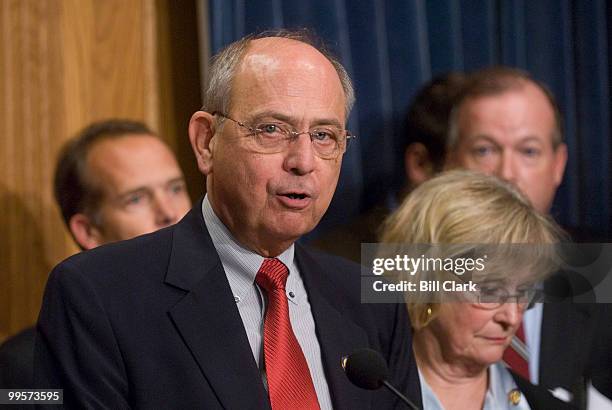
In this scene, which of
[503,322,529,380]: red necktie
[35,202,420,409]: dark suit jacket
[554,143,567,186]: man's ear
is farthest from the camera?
[554,143,567,186]: man's ear

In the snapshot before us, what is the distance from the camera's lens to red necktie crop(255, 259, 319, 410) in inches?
52.5

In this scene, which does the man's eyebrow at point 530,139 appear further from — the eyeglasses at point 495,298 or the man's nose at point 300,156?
the man's nose at point 300,156

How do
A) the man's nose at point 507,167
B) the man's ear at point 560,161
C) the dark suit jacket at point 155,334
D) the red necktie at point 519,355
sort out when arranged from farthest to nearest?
the man's ear at point 560,161 → the man's nose at point 507,167 → the red necktie at point 519,355 → the dark suit jacket at point 155,334

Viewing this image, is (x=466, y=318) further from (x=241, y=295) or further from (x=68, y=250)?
(x=68, y=250)

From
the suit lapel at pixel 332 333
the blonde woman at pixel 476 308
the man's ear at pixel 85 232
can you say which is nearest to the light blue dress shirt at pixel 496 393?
the blonde woman at pixel 476 308

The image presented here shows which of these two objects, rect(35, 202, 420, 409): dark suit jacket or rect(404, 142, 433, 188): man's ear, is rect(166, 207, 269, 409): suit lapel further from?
rect(404, 142, 433, 188): man's ear

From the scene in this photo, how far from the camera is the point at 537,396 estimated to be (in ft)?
5.79

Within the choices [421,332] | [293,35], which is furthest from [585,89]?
[293,35]

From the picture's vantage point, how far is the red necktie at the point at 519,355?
6.00 feet

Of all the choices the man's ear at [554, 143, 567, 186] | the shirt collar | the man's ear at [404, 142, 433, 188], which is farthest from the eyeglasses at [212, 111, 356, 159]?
the man's ear at [554, 143, 567, 186]

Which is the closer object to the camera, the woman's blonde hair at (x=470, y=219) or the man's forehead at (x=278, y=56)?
the man's forehead at (x=278, y=56)

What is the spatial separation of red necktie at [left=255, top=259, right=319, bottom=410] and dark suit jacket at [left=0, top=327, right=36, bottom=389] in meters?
0.53

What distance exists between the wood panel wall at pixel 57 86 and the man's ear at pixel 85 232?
113mm

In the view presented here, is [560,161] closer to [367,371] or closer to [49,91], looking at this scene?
A: [367,371]
